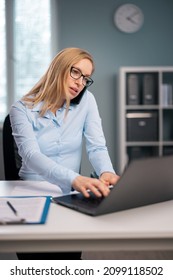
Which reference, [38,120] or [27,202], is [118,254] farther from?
[27,202]

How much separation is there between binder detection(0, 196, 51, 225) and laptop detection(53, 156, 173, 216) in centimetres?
7

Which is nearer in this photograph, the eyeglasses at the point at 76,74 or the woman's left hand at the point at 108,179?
the woman's left hand at the point at 108,179

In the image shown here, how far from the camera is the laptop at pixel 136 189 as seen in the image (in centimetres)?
81

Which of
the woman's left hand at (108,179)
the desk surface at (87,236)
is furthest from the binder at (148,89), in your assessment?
the desk surface at (87,236)

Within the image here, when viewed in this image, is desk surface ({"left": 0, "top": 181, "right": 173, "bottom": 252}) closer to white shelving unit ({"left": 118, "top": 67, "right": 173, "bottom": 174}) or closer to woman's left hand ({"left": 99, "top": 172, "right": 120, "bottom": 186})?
woman's left hand ({"left": 99, "top": 172, "right": 120, "bottom": 186})

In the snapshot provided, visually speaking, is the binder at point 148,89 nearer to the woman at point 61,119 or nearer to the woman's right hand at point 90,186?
the woman at point 61,119

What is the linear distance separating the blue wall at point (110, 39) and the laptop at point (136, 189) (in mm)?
2770

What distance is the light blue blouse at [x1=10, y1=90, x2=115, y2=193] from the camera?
4.49 ft

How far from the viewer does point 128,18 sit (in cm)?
369

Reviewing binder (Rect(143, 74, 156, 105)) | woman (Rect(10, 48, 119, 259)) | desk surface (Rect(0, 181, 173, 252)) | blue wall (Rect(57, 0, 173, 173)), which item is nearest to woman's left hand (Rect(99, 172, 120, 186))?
woman (Rect(10, 48, 119, 259))

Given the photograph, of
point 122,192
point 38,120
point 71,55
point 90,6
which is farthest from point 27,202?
point 90,6

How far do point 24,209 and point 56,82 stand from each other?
739 millimetres

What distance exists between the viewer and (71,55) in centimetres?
146

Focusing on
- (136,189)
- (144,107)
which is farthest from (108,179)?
(144,107)
